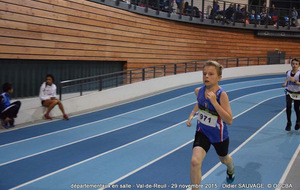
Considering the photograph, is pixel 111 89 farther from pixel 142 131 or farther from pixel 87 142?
pixel 87 142

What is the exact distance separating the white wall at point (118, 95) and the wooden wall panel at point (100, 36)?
145 cm

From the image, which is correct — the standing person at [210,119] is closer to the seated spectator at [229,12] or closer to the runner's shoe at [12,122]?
the runner's shoe at [12,122]

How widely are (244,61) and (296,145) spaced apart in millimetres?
15650

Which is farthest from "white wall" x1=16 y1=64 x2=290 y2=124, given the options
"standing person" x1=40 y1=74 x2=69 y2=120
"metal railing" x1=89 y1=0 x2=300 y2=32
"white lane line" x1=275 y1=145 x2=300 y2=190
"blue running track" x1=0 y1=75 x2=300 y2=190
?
"white lane line" x1=275 y1=145 x2=300 y2=190

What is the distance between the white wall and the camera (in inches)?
340

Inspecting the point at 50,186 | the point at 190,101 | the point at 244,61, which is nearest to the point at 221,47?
the point at 244,61

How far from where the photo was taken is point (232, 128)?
25.9ft

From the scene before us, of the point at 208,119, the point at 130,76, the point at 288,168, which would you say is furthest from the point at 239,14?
the point at 208,119

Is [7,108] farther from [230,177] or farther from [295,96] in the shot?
[295,96]

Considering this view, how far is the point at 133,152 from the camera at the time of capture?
5.84 metres

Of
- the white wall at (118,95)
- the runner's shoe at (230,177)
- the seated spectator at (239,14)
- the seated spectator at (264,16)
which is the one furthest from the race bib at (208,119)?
the seated spectator at (264,16)

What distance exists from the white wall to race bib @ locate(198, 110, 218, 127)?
20.4 ft

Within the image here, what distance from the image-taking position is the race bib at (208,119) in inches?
134

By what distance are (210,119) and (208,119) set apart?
0.08ft
